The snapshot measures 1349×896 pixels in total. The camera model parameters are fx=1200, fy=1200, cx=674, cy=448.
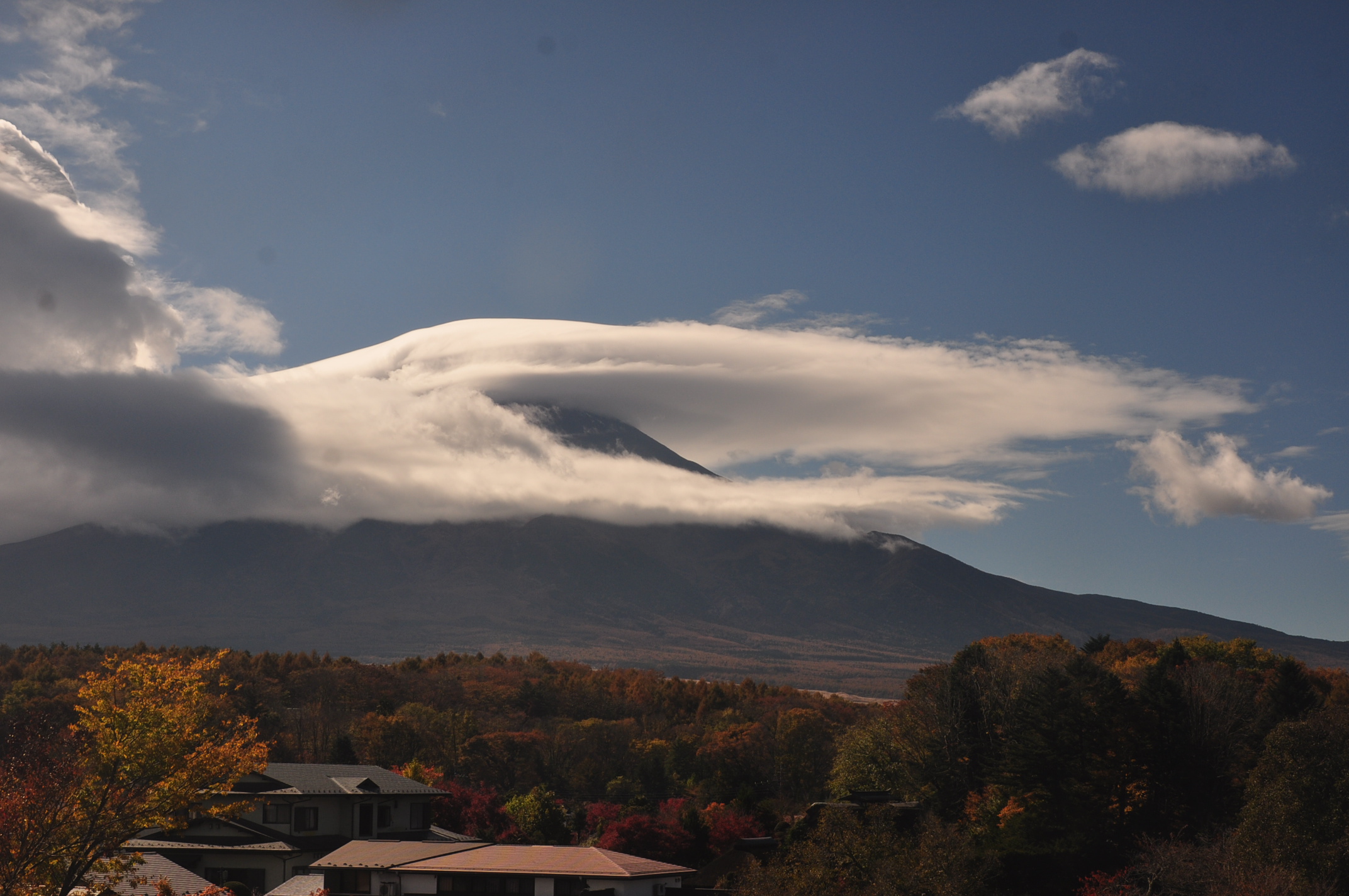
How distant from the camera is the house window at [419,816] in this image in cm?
7100

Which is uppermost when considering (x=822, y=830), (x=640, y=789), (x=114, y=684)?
(x=114, y=684)

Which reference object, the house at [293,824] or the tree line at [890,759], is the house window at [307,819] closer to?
the house at [293,824]

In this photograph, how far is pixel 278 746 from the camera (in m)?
111

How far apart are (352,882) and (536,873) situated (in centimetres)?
974

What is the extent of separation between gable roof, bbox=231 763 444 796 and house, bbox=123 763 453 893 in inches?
2.6

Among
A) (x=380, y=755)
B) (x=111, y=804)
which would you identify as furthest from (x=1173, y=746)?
(x=380, y=755)

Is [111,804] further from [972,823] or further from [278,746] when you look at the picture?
[278,746]

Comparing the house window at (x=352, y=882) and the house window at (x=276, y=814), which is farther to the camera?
the house window at (x=276, y=814)

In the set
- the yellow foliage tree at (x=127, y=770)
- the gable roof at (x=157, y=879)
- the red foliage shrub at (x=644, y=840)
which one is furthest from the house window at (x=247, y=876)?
the yellow foliage tree at (x=127, y=770)

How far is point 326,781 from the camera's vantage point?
67.4m

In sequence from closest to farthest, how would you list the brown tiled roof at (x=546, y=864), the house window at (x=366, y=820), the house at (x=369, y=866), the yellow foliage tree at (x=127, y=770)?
the yellow foliage tree at (x=127, y=770) → the brown tiled roof at (x=546, y=864) → the house at (x=369, y=866) → the house window at (x=366, y=820)

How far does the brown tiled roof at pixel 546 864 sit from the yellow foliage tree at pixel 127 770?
20757 millimetres

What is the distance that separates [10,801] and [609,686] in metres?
164

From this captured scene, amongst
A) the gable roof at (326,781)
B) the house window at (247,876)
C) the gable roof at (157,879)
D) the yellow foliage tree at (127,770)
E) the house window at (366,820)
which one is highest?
the yellow foliage tree at (127,770)
